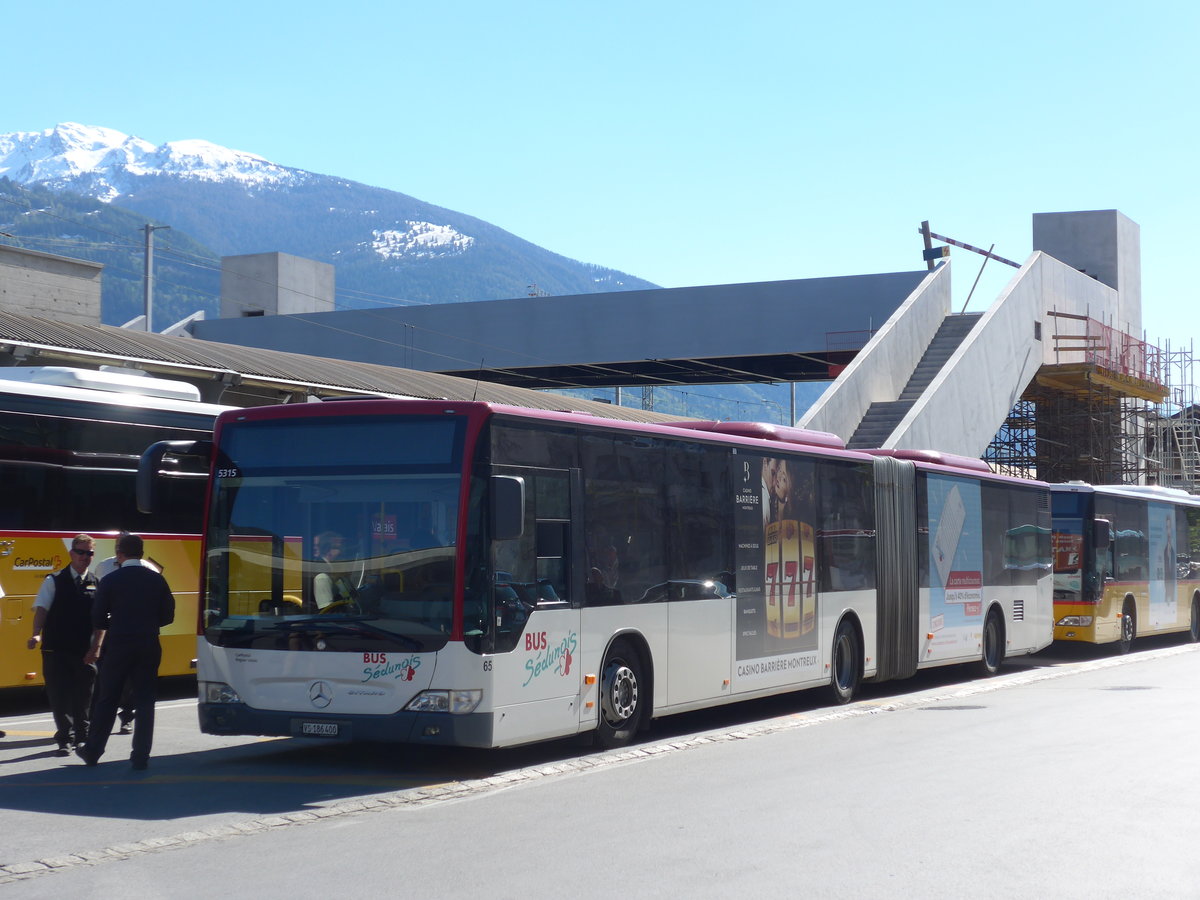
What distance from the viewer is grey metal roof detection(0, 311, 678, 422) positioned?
64.2ft

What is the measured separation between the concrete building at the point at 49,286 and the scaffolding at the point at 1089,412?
27.4 metres

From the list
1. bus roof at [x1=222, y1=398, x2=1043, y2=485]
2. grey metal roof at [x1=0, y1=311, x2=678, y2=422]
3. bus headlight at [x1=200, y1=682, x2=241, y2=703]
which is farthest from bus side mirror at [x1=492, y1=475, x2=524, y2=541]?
grey metal roof at [x1=0, y1=311, x2=678, y2=422]

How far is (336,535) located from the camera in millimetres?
10305

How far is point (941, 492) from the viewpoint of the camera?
19203 millimetres

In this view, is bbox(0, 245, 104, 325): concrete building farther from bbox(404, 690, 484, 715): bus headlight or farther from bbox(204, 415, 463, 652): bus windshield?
bbox(404, 690, 484, 715): bus headlight

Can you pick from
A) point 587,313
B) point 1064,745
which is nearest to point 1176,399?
point 587,313

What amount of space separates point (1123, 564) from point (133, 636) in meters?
20.5

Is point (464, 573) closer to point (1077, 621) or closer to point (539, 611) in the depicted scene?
point (539, 611)

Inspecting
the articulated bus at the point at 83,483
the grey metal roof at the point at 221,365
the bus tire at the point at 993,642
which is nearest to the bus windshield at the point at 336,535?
the articulated bus at the point at 83,483

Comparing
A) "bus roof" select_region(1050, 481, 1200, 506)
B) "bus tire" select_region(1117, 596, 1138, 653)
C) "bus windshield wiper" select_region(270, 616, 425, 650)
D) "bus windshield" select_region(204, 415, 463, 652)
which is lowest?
"bus tire" select_region(1117, 596, 1138, 653)

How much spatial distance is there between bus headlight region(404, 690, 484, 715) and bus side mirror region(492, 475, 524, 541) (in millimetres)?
1122

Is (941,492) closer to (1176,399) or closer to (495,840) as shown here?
(495,840)

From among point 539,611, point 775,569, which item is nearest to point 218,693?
point 539,611

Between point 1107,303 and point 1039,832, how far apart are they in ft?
146
